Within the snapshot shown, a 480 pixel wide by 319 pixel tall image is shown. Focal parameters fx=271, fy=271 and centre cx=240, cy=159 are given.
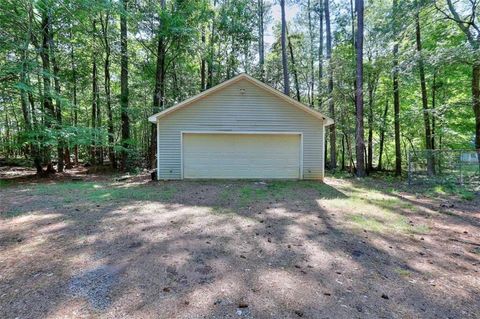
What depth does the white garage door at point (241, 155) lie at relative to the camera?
36.0 ft

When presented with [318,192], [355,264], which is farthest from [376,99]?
[355,264]

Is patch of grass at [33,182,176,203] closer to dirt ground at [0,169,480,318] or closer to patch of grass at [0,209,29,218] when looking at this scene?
dirt ground at [0,169,480,318]

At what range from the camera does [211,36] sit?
777 inches

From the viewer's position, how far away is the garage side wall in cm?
1078

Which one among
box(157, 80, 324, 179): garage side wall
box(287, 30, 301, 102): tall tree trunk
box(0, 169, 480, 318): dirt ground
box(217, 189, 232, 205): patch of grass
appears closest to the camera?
box(0, 169, 480, 318): dirt ground

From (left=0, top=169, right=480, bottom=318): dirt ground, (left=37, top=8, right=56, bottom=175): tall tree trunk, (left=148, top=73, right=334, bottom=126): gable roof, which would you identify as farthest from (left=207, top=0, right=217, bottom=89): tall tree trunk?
Result: (left=0, top=169, right=480, bottom=318): dirt ground

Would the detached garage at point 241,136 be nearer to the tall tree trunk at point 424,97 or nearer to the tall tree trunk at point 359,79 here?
the tall tree trunk at point 359,79

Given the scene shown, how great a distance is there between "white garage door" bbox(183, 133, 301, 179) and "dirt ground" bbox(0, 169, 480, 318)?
4.37 m

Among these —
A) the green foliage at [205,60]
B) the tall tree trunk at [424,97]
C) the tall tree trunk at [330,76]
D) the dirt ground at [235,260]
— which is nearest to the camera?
the dirt ground at [235,260]

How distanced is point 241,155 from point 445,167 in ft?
25.7

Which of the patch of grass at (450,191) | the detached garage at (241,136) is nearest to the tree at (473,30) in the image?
the patch of grass at (450,191)

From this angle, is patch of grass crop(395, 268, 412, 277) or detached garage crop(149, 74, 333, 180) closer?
patch of grass crop(395, 268, 412, 277)

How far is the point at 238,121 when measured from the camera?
11.0m

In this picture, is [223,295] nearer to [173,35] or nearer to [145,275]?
[145,275]
